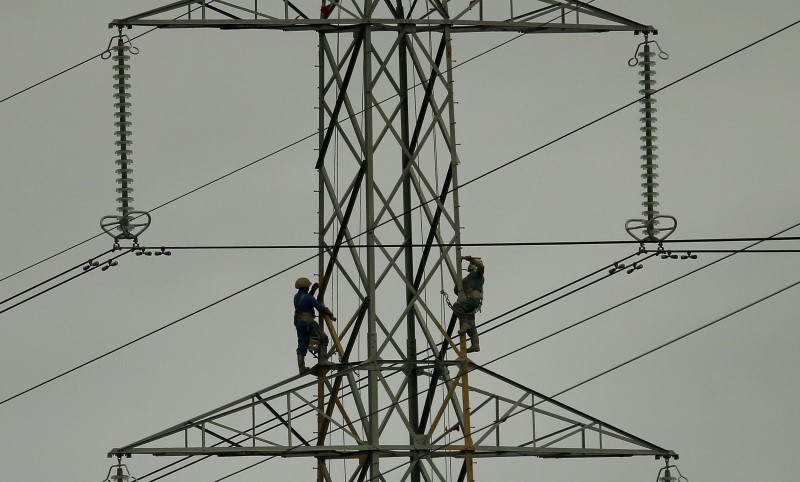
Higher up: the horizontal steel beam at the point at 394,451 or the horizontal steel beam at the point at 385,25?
the horizontal steel beam at the point at 385,25

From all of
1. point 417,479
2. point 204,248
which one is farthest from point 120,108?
point 417,479

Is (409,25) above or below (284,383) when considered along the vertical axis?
above

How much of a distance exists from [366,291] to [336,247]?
2.60 feet

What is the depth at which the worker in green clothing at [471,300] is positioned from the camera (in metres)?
66.1

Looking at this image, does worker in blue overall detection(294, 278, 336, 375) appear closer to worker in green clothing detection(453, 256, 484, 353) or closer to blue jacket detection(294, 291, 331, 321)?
blue jacket detection(294, 291, 331, 321)

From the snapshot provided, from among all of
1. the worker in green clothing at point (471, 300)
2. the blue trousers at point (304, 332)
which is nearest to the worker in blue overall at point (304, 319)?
the blue trousers at point (304, 332)

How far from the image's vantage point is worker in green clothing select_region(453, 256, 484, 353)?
66062 mm

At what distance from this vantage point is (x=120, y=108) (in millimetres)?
64625

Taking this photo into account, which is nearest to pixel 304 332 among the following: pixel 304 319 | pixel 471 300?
pixel 304 319

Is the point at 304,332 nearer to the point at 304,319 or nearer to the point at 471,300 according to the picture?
the point at 304,319

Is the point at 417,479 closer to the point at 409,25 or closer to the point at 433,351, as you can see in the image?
the point at 433,351

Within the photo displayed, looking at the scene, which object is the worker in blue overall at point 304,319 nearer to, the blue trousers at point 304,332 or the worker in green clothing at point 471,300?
the blue trousers at point 304,332

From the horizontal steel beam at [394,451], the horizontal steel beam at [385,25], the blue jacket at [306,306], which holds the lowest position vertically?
the horizontal steel beam at [394,451]

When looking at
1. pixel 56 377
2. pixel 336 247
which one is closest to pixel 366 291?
pixel 336 247
